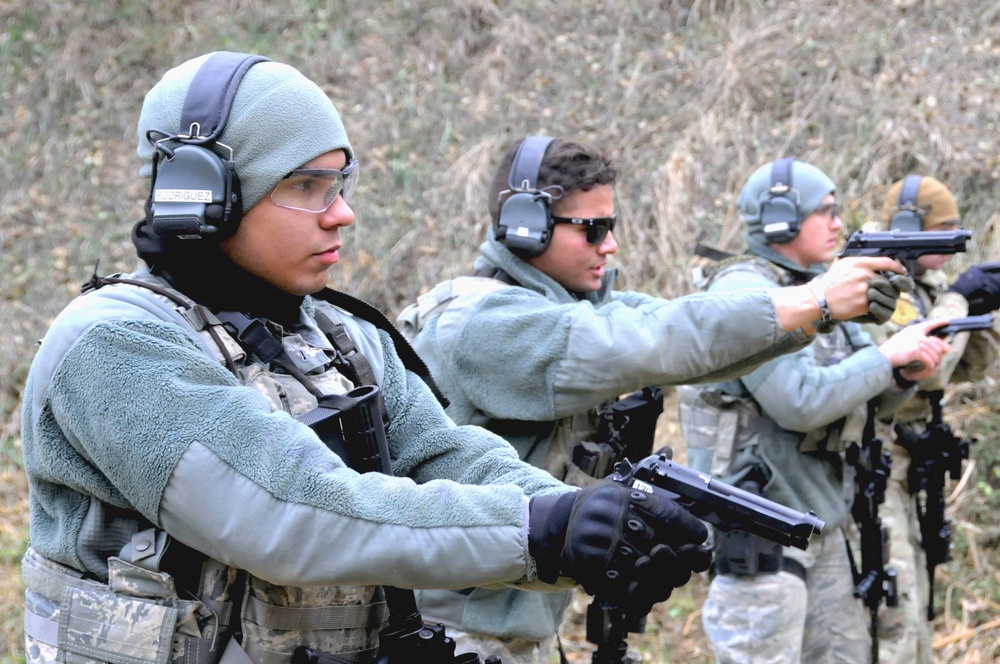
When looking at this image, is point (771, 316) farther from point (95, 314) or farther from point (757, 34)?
point (757, 34)

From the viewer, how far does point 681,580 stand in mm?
2246

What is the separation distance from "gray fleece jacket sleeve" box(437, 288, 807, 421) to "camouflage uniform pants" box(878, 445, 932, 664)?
7.70 ft

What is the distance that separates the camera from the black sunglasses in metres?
4.06

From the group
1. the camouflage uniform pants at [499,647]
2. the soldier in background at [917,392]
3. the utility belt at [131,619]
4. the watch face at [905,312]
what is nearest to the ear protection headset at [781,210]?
the soldier in background at [917,392]

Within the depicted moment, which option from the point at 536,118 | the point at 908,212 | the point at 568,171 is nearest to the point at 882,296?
the point at 568,171

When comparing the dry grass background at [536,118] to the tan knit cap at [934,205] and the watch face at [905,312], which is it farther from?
the watch face at [905,312]

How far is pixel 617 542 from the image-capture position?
2.15 meters

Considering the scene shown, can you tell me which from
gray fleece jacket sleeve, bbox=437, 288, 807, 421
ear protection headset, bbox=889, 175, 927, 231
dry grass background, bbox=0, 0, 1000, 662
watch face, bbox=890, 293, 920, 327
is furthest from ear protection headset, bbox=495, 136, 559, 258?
dry grass background, bbox=0, 0, 1000, 662

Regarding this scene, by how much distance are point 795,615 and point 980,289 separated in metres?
2.06

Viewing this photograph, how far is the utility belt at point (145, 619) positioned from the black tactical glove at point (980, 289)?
4466mm

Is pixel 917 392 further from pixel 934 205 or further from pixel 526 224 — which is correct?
pixel 526 224

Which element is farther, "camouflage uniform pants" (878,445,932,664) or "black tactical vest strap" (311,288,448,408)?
"camouflage uniform pants" (878,445,932,664)

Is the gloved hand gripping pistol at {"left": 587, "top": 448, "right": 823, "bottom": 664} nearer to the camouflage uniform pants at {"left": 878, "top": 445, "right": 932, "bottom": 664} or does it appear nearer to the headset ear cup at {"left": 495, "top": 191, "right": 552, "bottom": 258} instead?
the headset ear cup at {"left": 495, "top": 191, "right": 552, "bottom": 258}

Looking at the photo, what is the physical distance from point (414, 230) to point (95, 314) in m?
→ 7.72
